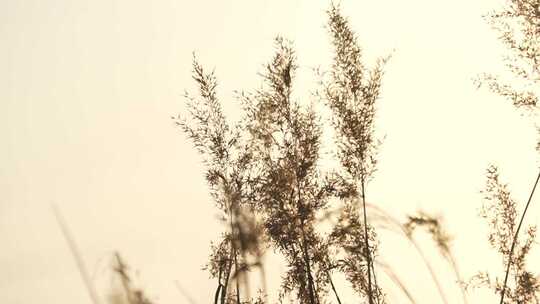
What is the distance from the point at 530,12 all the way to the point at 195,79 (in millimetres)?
5346

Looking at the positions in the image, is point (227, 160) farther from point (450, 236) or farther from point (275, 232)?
point (450, 236)

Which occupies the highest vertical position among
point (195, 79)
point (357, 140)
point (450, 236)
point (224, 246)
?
point (195, 79)

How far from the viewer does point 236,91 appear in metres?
11.0

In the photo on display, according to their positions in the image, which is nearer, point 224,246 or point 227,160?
point 224,246

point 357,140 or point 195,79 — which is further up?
point 195,79

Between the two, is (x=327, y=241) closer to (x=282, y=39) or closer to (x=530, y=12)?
(x=282, y=39)

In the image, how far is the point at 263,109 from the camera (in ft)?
35.7

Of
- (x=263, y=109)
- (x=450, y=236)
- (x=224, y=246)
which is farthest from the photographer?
(x=263, y=109)

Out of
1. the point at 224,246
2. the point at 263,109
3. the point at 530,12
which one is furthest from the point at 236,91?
the point at 530,12

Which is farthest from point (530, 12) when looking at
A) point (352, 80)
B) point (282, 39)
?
point (282, 39)

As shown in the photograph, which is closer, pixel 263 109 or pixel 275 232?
pixel 275 232

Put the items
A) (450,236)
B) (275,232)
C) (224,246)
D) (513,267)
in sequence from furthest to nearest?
(513,267) < (275,232) < (224,246) < (450,236)

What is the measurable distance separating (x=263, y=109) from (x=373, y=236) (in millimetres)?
2569

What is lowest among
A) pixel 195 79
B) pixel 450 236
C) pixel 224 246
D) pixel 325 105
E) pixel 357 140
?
pixel 450 236
